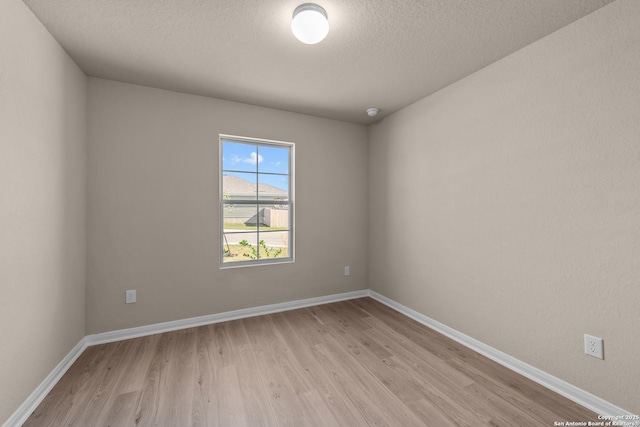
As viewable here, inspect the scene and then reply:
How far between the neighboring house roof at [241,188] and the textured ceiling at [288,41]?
3.15ft

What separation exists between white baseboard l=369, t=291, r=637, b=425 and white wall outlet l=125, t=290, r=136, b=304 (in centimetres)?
302

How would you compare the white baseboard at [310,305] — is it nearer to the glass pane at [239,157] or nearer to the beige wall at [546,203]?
the beige wall at [546,203]

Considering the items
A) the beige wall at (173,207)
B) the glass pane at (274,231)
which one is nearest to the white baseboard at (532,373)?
the beige wall at (173,207)

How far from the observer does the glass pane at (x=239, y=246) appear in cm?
315

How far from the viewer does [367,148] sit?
4.00 m

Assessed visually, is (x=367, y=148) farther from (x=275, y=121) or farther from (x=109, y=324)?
(x=109, y=324)

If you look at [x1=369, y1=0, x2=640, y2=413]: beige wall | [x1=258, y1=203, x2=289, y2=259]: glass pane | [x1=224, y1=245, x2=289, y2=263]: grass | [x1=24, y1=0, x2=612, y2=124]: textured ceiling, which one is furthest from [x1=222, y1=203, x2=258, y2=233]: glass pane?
[x1=369, y1=0, x2=640, y2=413]: beige wall

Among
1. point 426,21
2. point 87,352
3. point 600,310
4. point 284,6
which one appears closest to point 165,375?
point 87,352

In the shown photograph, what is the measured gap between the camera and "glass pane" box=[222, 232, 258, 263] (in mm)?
3154

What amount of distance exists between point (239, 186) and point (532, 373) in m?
3.24

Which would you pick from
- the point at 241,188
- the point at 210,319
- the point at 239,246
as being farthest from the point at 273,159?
the point at 210,319

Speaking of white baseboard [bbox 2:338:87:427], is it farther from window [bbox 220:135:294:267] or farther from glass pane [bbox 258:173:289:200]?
glass pane [bbox 258:173:289:200]

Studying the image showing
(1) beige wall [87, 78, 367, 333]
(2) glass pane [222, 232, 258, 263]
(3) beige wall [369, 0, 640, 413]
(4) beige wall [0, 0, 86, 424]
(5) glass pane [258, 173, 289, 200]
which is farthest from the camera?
(5) glass pane [258, 173, 289, 200]

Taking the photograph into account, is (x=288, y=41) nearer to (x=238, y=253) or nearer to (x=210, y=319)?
(x=238, y=253)
